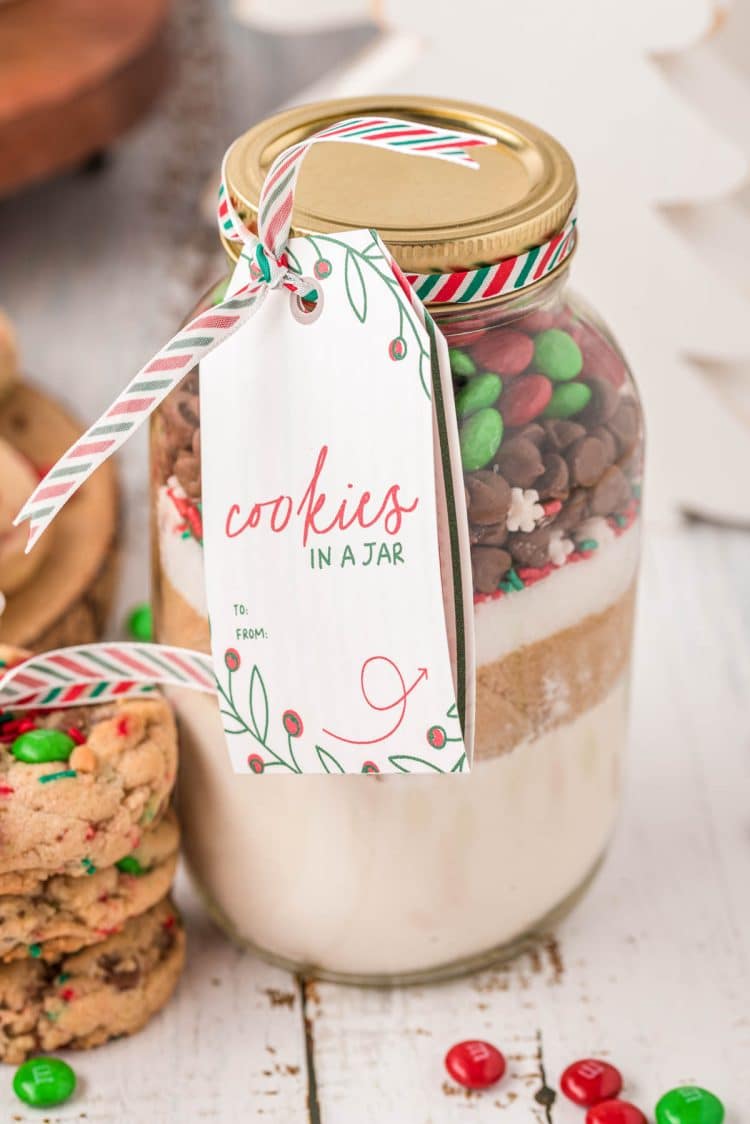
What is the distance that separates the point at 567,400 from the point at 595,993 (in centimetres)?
39

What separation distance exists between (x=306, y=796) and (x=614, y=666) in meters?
0.20

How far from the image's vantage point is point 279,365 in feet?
2.30

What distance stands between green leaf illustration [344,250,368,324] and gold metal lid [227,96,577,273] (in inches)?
1.1

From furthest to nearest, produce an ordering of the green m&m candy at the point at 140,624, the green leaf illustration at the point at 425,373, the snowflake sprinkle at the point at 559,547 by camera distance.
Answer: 1. the green m&m candy at the point at 140,624
2. the snowflake sprinkle at the point at 559,547
3. the green leaf illustration at the point at 425,373

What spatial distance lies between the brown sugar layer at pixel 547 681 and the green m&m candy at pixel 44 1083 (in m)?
0.30

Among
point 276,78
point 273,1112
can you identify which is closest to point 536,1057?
point 273,1112

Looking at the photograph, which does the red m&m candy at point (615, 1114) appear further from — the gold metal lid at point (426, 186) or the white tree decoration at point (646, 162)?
the white tree decoration at point (646, 162)

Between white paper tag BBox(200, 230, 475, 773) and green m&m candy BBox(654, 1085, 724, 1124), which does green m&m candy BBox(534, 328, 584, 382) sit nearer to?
white paper tag BBox(200, 230, 475, 773)

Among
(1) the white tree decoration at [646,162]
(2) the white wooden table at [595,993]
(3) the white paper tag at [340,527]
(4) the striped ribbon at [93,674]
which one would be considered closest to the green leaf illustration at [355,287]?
(3) the white paper tag at [340,527]

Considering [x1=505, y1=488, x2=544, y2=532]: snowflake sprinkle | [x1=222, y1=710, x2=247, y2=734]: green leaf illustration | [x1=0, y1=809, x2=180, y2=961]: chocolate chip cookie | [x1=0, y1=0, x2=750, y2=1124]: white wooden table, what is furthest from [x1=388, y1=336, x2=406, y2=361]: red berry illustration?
[x1=0, y1=0, x2=750, y2=1124]: white wooden table

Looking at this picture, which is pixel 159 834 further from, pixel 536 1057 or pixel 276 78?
pixel 276 78

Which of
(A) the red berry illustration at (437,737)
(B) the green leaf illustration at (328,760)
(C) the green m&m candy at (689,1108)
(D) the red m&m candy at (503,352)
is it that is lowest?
(C) the green m&m candy at (689,1108)

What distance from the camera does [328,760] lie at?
2.41 ft

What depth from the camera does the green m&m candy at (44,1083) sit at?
2.68 feet
